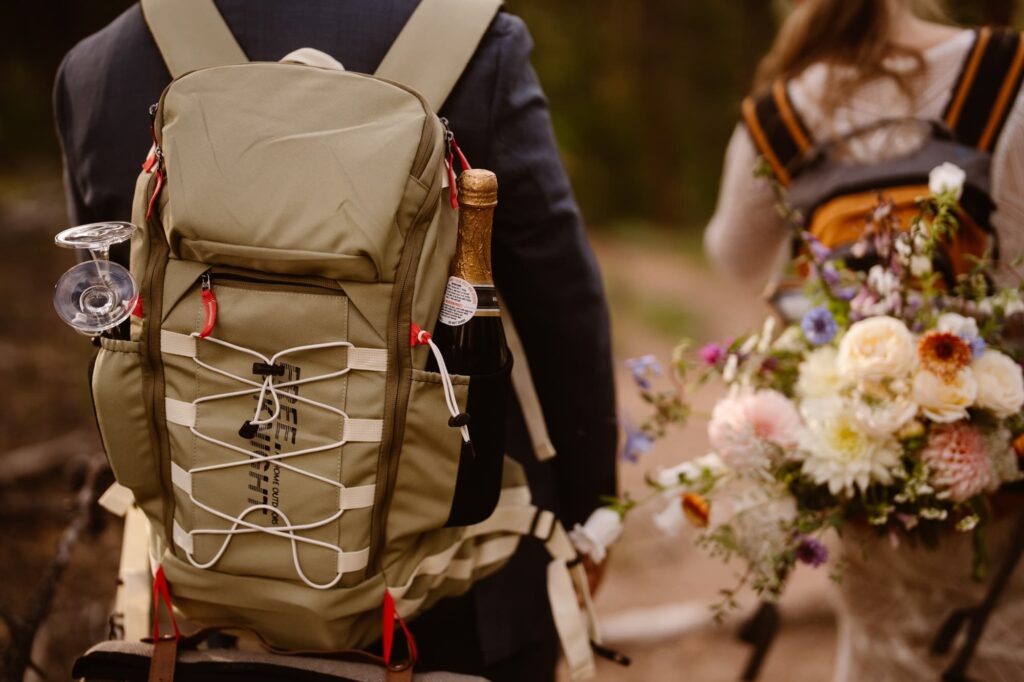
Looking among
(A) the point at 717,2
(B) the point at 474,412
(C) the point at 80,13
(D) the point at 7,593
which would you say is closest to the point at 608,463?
(B) the point at 474,412

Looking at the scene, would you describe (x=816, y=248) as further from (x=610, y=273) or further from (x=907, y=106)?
(x=610, y=273)

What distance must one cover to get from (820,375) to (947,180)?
0.39 metres

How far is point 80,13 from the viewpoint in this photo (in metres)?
9.66

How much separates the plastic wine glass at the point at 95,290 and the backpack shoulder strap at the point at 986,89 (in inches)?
59.5

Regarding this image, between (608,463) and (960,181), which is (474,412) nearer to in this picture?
(608,463)

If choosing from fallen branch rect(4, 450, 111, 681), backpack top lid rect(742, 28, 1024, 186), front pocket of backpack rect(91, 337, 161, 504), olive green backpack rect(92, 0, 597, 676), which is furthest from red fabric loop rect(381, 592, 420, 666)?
backpack top lid rect(742, 28, 1024, 186)

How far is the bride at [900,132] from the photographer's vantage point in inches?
68.9

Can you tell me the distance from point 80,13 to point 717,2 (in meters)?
8.07

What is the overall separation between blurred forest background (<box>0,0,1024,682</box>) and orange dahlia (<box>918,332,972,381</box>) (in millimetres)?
728

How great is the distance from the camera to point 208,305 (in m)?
1.25

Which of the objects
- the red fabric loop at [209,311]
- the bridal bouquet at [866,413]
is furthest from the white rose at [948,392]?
the red fabric loop at [209,311]

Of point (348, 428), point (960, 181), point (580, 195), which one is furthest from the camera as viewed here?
point (580, 195)

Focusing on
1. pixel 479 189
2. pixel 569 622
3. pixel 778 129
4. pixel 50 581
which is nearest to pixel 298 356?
pixel 479 189

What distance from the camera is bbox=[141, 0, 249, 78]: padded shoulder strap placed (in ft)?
4.67
